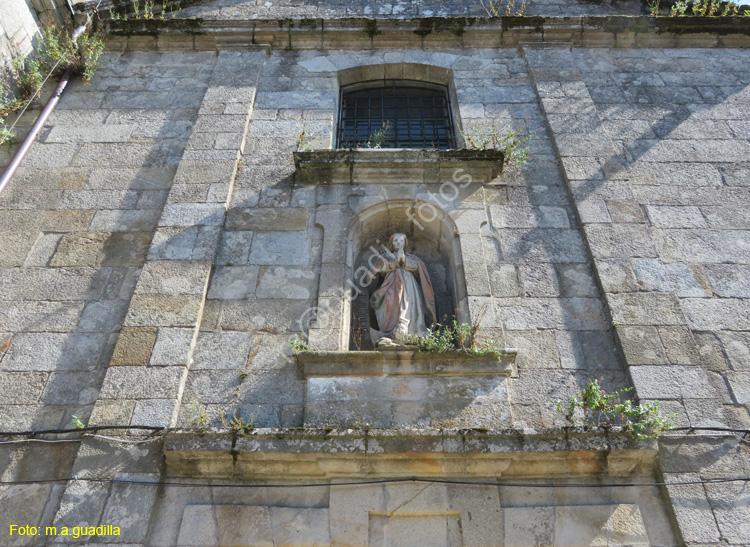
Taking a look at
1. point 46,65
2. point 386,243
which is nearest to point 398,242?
point 386,243

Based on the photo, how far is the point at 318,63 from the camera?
787 cm

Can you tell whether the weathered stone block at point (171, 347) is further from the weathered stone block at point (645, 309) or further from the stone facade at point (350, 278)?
the weathered stone block at point (645, 309)

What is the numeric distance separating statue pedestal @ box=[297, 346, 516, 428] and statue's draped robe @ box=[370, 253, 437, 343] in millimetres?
447

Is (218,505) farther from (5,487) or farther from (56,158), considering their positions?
(56,158)

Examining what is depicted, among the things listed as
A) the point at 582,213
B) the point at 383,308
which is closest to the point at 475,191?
the point at 582,213

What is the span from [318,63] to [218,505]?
554 cm

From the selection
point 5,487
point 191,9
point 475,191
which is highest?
point 191,9

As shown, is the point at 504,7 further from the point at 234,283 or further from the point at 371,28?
the point at 234,283

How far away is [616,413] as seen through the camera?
4.67 metres

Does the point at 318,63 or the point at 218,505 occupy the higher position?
the point at 318,63

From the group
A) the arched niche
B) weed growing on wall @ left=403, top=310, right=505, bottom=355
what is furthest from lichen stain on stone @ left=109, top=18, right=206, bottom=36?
weed growing on wall @ left=403, top=310, right=505, bottom=355

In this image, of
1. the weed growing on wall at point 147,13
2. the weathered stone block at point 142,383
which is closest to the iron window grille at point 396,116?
the weed growing on wall at point 147,13

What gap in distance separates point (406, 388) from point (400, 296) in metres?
1.01

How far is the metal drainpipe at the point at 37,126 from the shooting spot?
20.8ft
